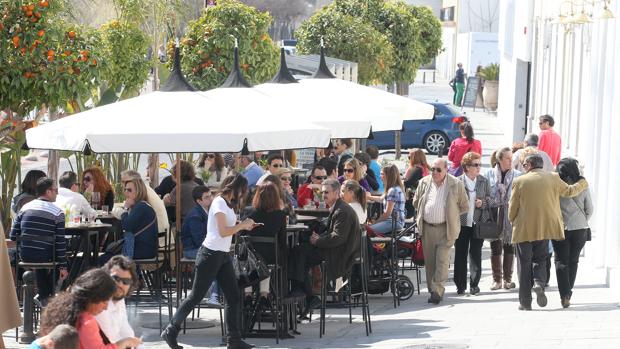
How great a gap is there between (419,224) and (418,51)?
23.1 m

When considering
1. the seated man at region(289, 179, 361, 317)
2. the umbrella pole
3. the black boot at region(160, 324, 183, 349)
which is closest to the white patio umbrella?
the umbrella pole

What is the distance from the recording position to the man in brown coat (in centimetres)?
1412

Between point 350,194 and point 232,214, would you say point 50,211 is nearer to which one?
point 232,214

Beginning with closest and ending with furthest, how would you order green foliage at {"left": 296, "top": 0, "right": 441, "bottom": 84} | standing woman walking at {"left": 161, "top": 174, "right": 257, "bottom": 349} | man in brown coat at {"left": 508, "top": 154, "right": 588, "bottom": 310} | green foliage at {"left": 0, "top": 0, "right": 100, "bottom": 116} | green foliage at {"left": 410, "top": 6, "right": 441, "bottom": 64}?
standing woman walking at {"left": 161, "top": 174, "right": 257, "bottom": 349} < man in brown coat at {"left": 508, "top": 154, "right": 588, "bottom": 310} < green foliage at {"left": 0, "top": 0, "right": 100, "bottom": 116} < green foliage at {"left": 296, "top": 0, "right": 441, "bottom": 84} < green foliage at {"left": 410, "top": 6, "right": 441, "bottom": 64}

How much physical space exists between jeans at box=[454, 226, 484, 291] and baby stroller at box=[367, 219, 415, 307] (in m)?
0.58

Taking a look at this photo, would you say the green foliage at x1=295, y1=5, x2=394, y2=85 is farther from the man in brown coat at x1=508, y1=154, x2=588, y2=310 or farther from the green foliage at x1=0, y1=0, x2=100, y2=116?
the man in brown coat at x1=508, y1=154, x2=588, y2=310

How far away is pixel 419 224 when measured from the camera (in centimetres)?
1536

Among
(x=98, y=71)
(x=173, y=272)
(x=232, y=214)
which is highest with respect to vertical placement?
(x=98, y=71)

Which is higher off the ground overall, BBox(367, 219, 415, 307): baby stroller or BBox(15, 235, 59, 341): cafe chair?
BBox(15, 235, 59, 341): cafe chair

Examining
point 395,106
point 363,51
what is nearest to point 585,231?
point 395,106

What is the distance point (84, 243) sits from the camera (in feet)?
44.5

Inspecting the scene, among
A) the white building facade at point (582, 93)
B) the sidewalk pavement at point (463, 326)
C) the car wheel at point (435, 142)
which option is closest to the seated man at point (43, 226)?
the sidewalk pavement at point (463, 326)

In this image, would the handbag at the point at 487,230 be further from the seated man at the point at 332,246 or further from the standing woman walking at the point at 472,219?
the seated man at the point at 332,246

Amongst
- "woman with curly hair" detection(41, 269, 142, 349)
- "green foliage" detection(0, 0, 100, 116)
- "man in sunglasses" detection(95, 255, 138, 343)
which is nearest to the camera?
"woman with curly hair" detection(41, 269, 142, 349)
